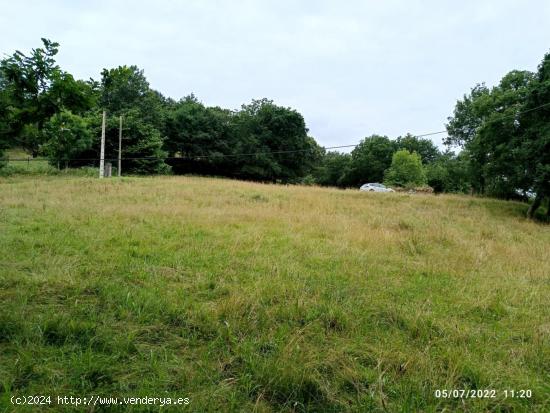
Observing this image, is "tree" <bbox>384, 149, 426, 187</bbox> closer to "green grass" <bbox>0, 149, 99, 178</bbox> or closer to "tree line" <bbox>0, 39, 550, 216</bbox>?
"tree line" <bbox>0, 39, 550, 216</bbox>

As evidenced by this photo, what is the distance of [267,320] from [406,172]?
126ft

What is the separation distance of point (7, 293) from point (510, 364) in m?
5.36

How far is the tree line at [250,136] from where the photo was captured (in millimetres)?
3010

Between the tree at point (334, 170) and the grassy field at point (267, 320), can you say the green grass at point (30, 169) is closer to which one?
the grassy field at point (267, 320)

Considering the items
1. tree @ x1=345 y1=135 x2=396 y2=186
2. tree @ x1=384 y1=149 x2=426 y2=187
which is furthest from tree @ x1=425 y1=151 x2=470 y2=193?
tree @ x1=345 y1=135 x2=396 y2=186

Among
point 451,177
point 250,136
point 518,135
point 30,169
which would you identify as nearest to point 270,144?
point 250,136

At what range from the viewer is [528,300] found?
437cm

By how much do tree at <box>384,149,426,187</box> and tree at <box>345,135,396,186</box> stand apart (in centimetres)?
884

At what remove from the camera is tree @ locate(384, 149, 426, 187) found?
37812 mm

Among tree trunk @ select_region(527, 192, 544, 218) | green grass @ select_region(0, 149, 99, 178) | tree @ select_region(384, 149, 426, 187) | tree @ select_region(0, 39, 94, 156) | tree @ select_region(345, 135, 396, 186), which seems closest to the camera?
tree @ select_region(0, 39, 94, 156)

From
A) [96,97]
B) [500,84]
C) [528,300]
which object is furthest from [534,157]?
[96,97]

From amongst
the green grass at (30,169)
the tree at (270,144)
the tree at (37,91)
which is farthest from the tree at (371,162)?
the tree at (37,91)

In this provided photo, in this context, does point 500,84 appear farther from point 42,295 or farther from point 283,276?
point 42,295

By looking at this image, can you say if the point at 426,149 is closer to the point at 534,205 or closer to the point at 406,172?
the point at 406,172
